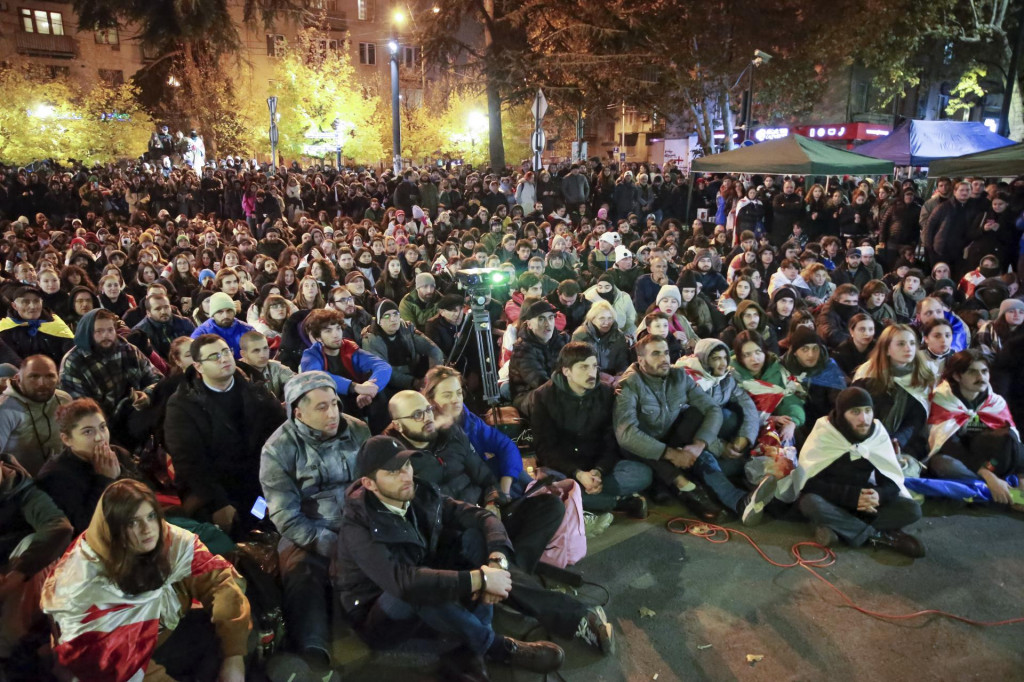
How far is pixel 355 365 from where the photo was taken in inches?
227

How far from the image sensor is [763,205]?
14000 mm

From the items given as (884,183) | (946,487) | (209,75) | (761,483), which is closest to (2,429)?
(761,483)

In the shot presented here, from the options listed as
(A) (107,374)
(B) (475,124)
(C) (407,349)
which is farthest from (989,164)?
(B) (475,124)

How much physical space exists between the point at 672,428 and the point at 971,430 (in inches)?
86.9

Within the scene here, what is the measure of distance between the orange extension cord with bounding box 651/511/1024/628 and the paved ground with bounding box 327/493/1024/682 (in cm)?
4

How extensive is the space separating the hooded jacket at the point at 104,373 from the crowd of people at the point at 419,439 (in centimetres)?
2

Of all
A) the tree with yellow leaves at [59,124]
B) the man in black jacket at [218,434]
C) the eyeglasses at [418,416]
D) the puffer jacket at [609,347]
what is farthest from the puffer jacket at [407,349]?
the tree with yellow leaves at [59,124]

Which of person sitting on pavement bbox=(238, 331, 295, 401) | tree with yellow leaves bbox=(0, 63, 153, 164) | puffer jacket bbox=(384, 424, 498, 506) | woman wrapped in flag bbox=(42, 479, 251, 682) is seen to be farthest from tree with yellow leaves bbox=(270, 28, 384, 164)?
woman wrapped in flag bbox=(42, 479, 251, 682)

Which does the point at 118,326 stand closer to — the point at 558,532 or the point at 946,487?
the point at 558,532

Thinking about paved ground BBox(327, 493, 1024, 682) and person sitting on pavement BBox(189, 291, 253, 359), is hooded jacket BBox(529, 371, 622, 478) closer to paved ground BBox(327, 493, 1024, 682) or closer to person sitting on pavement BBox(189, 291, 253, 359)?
paved ground BBox(327, 493, 1024, 682)

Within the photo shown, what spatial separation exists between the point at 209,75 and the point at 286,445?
35102mm

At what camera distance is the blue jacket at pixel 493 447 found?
456cm

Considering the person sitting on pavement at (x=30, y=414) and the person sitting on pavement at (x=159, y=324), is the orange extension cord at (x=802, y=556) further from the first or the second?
the person sitting on pavement at (x=159, y=324)

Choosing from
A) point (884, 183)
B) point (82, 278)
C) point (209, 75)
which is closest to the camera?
point (82, 278)
